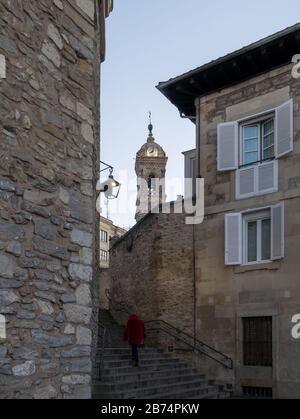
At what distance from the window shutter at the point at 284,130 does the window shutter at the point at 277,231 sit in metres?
1.23

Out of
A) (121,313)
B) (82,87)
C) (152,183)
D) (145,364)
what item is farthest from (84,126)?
(152,183)

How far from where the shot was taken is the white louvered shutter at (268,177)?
42.2 ft

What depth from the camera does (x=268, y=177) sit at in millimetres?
12969

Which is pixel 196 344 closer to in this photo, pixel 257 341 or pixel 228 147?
pixel 257 341

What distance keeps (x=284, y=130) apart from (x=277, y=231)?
2266mm

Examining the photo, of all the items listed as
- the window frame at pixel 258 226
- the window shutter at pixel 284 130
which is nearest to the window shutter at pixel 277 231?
the window frame at pixel 258 226

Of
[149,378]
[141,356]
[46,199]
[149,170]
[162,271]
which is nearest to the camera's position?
[46,199]

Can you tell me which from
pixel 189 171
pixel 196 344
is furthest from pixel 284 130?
pixel 196 344

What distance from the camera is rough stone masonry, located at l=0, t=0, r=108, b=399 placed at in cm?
448

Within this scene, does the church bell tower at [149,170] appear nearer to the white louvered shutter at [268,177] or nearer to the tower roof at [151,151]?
the tower roof at [151,151]

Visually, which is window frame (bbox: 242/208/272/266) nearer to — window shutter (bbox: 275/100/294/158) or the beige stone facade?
the beige stone facade

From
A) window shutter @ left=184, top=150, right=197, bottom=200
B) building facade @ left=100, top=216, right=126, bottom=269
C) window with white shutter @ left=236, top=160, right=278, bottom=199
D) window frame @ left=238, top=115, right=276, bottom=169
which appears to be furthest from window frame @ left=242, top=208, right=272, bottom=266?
building facade @ left=100, top=216, right=126, bottom=269

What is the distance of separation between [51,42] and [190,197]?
985 centimetres

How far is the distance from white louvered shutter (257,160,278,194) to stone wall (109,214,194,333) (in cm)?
240
